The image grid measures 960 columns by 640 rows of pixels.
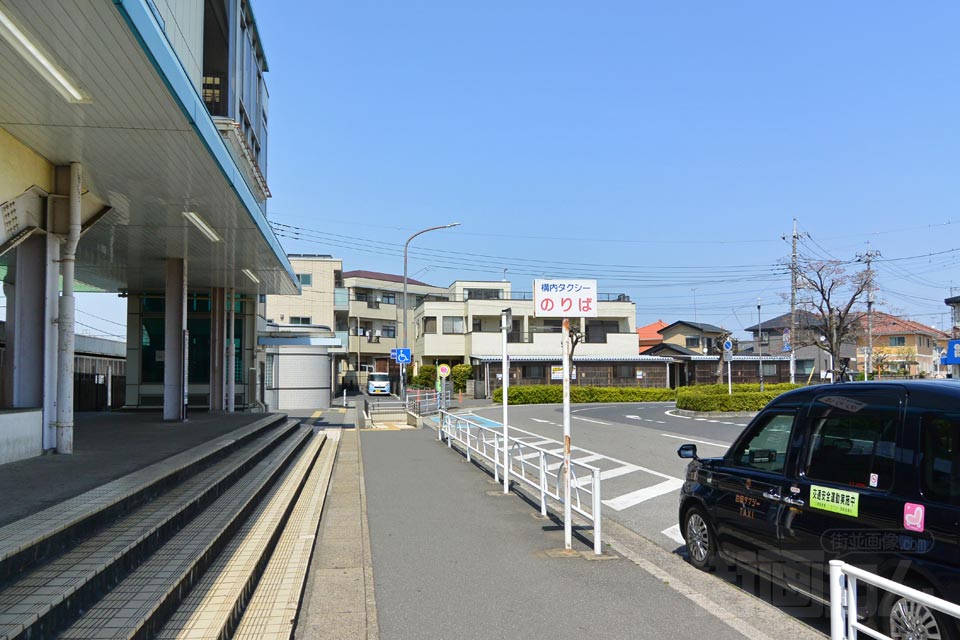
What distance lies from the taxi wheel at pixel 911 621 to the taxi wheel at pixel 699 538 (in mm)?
2309

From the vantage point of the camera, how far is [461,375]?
56406 millimetres

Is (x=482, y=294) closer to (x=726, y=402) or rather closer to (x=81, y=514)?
(x=726, y=402)

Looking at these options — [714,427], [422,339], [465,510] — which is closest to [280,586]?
[465,510]

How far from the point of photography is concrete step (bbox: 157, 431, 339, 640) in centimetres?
466

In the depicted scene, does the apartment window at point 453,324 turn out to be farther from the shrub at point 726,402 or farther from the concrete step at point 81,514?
the concrete step at point 81,514

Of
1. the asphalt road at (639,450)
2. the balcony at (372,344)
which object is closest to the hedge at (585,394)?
the asphalt road at (639,450)

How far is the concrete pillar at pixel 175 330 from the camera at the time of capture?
57.2 feet

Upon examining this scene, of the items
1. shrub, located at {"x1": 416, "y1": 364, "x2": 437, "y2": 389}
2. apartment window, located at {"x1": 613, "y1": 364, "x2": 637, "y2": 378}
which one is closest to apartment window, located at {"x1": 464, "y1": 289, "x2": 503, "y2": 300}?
shrub, located at {"x1": 416, "y1": 364, "x2": 437, "y2": 389}

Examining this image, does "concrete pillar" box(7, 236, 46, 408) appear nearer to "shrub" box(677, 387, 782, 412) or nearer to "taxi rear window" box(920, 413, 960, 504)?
"taxi rear window" box(920, 413, 960, 504)

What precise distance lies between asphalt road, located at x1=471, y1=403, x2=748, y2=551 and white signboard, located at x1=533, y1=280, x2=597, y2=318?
9.09ft

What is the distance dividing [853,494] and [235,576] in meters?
4.62

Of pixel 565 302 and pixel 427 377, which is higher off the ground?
pixel 565 302

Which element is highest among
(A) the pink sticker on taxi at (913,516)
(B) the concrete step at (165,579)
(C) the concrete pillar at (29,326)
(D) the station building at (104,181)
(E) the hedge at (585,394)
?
(D) the station building at (104,181)

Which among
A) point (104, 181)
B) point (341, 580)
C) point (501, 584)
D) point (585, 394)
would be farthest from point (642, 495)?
point (585, 394)
